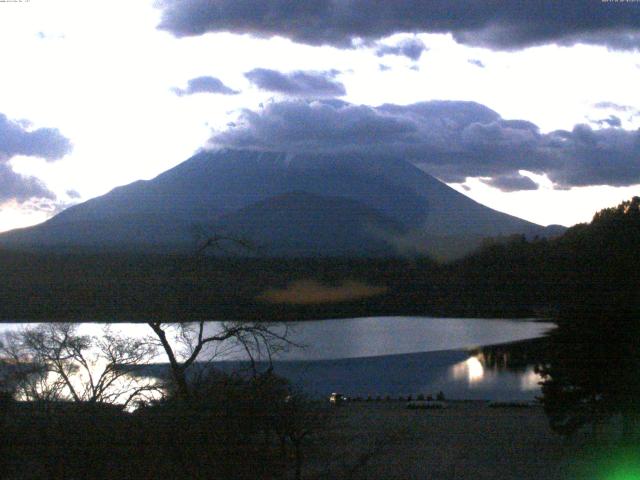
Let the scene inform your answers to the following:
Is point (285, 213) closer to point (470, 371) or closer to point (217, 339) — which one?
point (470, 371)

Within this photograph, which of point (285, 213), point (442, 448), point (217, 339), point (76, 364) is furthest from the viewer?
point (285, 213)

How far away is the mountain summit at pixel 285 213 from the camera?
6.87 metres

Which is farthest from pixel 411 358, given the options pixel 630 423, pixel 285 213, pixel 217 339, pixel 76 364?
pixel 76 364

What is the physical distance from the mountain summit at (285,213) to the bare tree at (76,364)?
727 mm

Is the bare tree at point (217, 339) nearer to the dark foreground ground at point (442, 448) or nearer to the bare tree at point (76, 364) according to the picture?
the bare tree at point (76, 364)

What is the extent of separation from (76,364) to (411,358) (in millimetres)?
6531

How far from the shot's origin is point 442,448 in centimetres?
434

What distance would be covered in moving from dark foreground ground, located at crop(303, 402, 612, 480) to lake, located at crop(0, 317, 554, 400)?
1.32 meters

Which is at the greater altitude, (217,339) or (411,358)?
(217,339)

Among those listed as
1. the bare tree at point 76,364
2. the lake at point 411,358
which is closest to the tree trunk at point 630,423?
the lake at point 411,358

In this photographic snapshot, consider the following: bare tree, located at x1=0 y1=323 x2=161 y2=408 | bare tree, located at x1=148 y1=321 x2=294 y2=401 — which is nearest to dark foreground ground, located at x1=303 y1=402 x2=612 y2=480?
bare tree, located at x1=148 y1=321 x2=294 y2=401

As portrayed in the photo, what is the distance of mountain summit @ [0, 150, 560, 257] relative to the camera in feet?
22.5

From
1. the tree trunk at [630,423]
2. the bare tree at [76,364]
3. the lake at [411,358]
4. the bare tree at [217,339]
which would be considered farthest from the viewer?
the lake at [411,358]

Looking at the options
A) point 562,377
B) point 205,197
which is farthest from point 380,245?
point 205,197
